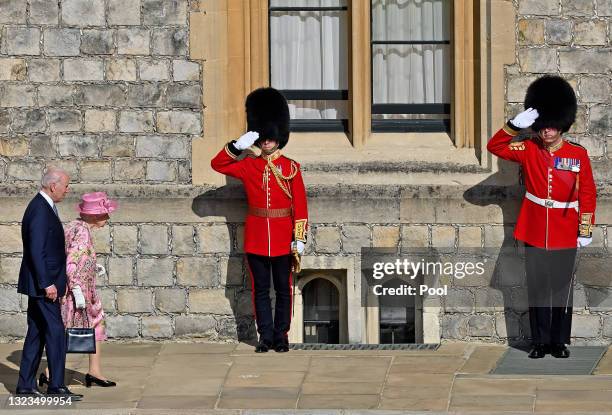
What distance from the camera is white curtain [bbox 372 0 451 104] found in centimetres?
1255

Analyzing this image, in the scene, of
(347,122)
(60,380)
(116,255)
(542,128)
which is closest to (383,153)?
(347,122)

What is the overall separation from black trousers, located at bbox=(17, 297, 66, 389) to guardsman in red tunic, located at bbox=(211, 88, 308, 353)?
1843mm

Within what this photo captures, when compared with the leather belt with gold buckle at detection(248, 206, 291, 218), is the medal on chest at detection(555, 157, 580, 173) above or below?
above

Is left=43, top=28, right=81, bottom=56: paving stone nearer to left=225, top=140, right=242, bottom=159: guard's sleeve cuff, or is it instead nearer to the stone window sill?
left=225, top=140, right=242, bottom=159: guard's sleeve cuff

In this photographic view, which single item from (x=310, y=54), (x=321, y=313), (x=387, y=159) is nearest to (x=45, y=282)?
(x=321, y=313)

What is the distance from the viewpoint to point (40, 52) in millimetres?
12312

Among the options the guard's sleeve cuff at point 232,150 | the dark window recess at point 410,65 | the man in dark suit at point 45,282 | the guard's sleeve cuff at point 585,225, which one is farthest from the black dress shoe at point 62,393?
the guard's sleeve cuff at point 585,225

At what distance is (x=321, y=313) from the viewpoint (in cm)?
1254

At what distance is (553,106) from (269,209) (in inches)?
78.6

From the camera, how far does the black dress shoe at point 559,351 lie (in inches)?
465

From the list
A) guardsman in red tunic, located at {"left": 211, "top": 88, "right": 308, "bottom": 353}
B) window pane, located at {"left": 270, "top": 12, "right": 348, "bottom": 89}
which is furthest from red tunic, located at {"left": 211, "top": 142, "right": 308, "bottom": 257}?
window pane, located at {"left": 270, "top": 12, "right": 348, "bottom": 89}

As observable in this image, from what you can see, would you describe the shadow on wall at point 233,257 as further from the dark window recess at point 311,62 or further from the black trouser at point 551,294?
the black trouser at point 551,294

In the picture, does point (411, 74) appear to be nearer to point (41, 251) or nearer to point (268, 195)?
point (268, 195)

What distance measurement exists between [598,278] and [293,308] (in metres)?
2.09
